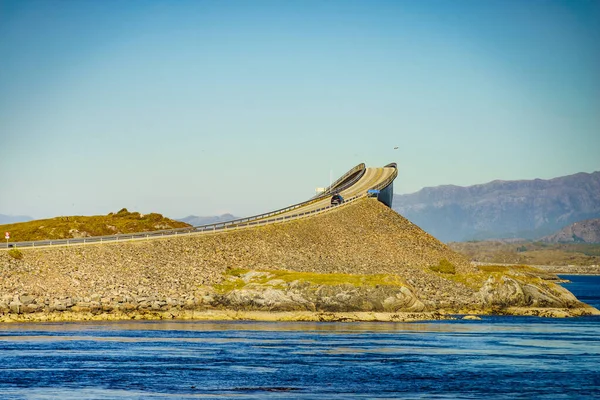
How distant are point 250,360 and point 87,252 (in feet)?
161

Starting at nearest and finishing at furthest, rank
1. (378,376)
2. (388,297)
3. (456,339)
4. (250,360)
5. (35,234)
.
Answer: (378,376), (250,360), (456,339), (388,297), (35,234)

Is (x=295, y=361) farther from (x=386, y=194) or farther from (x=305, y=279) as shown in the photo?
(x=386, y=194)

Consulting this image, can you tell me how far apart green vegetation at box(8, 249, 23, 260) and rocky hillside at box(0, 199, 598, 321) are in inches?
5.9

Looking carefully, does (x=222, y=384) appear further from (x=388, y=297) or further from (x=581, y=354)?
(x=388, y=297)

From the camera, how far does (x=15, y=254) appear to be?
10806 centimetres

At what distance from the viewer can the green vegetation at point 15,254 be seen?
4237 inches

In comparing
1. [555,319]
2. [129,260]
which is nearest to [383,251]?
[555,319]

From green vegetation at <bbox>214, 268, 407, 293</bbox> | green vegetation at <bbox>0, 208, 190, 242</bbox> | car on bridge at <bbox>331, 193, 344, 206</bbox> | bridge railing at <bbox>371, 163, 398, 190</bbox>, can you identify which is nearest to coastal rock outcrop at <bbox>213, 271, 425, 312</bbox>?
green vegetation at <bbox>214, 268, 407, 293</bbox>

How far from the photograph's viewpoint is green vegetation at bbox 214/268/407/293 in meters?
103

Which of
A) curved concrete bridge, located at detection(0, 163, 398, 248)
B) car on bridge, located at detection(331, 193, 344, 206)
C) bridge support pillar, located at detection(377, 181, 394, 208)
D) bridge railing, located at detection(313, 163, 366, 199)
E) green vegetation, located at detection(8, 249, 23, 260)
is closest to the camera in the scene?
green vegetation, located at detection(8, 249, 23, 260)

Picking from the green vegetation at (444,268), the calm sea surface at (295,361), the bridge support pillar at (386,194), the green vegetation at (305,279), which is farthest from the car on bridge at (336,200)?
the calm sea surface at (295,361)

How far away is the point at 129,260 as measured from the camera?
366 ft

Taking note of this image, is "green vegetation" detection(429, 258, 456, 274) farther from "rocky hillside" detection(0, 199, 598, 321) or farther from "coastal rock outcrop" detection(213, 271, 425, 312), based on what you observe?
"coastal rock outcrop" detection(213, 271, 425, 312)

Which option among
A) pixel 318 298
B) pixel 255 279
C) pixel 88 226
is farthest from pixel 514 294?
pixel 88 226
